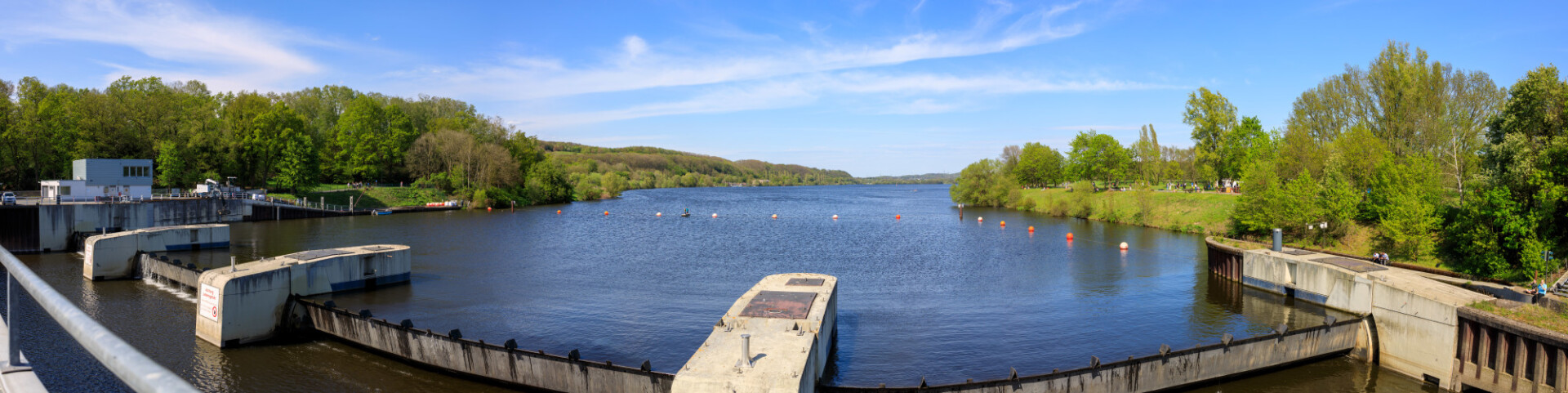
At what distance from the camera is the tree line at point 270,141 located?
72.7 meters

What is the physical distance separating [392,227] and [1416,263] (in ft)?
243

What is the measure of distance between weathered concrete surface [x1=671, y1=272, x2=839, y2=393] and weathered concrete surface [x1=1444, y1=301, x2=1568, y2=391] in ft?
60.6

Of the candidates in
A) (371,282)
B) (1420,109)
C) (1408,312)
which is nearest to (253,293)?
(371,282)

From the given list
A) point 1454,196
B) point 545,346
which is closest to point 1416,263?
point 1454,196

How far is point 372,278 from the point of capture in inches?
1359

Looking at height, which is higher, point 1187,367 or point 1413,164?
point 1413,164

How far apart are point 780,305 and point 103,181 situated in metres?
63.2

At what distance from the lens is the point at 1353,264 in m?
30.6

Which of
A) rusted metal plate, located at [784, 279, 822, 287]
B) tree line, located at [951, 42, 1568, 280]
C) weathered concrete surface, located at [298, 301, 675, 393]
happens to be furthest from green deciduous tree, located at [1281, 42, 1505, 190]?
weathered concrete surface, located at [298, 301, 675, 393]

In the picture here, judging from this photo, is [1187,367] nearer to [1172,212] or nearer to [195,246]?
[195,246]

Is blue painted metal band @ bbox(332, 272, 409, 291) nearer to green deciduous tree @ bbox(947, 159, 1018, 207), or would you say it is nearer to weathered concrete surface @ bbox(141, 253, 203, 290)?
weathered concrete surface @ bbox(141, 253, 203, 290)

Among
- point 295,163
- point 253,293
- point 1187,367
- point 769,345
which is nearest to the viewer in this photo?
point 769,345

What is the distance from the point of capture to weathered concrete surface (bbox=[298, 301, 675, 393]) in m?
19.0

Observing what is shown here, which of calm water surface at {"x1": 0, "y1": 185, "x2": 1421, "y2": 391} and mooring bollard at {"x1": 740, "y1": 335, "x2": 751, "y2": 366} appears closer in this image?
mooring bollard at {"x1": 740, "y1": 335, "x2": 751, "y2": 366}
